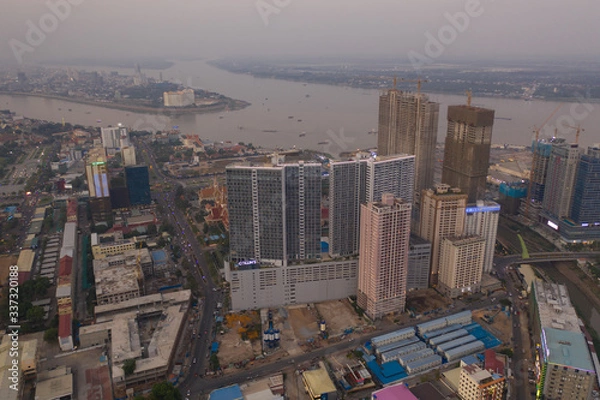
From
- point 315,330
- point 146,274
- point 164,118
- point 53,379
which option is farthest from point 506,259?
point 164,118

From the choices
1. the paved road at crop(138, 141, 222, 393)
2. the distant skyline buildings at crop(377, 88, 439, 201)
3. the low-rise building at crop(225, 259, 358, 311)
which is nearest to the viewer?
the paved road at crop(138, 141, 222, 393)

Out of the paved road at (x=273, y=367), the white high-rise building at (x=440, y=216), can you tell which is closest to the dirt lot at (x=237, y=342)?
the paved road at (x=273, y=367)

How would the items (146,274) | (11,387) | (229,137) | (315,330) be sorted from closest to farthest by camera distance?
(11,387), (315,330), (146,274), (229,137)

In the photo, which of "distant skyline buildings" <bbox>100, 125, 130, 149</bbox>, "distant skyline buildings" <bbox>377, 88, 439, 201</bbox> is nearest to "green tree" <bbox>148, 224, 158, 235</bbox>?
"distant skyline buildings" <bbox>377, 88, 439, 201</bbox>

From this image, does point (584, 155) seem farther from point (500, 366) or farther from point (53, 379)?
point (53, 379)

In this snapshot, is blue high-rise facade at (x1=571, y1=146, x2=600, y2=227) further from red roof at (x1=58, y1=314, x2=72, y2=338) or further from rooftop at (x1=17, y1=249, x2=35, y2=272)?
rooftop at (x1=17, y1=249, x2=35, y2=272)

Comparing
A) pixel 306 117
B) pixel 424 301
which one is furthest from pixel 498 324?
pixel 306 117

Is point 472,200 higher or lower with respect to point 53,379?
higher
